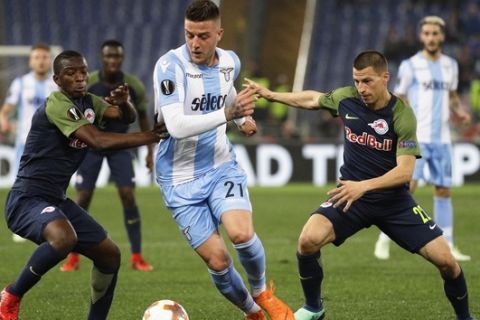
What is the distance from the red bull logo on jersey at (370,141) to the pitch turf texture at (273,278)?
51.2 inches

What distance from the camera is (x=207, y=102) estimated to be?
22.3 feet

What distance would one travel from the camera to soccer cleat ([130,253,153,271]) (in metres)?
9.94

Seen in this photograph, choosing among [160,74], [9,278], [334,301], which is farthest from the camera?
[9,278]

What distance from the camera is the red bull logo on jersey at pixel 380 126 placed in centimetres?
688

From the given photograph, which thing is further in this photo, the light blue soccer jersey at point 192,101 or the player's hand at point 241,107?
the light blue soccer jersey at point 192,101

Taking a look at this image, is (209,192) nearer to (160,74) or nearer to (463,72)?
(160,74)

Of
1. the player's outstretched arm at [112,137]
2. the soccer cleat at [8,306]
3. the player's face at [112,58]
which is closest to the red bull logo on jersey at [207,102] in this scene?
the player's outstretched arm at [112,137]

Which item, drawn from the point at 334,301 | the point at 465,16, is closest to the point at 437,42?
the point at 334,301

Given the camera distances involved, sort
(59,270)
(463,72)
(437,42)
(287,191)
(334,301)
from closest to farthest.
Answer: (334,301), (59,270), (437,42), (287,191), (463,72)

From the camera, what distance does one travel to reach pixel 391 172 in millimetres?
→ 6715

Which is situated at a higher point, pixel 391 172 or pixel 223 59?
pixel 223 59

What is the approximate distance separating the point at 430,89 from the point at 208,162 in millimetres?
4734

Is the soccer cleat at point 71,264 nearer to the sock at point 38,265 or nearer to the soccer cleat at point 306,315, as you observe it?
the sock at point 38,265

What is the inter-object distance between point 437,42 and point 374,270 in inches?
101
